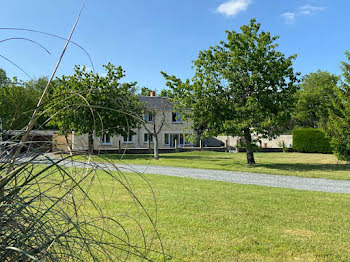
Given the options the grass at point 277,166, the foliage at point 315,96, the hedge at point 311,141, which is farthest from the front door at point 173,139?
the grass at point 277,166

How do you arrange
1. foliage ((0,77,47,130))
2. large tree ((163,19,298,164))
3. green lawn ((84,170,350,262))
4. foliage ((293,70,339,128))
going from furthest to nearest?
foliage ((293,70,339,128)) < large tree ((163,19,298,164)) < green lawn ((84,170,350,262)) < foliage ((0,77,47,130))

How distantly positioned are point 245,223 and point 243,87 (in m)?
12.4

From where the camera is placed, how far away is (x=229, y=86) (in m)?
16.6

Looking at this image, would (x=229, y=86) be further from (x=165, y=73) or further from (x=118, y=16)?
(x=118, y=16)

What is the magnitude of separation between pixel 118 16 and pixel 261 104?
14.4 m

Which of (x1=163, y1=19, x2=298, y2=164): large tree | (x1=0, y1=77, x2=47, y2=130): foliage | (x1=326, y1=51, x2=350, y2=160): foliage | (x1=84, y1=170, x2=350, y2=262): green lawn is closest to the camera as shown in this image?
(x1=0, y1=77, x2=47, y2=130): foliage

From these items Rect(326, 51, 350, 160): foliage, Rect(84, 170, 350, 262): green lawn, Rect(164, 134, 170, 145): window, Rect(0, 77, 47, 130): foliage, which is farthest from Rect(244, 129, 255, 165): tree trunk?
Rect(164, 134, 170, 145): window

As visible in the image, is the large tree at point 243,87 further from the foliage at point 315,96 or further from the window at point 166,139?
the foliage at point 315,96

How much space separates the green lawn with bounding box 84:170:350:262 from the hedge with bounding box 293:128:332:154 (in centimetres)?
2455

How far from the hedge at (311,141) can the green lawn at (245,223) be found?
24.6 metres

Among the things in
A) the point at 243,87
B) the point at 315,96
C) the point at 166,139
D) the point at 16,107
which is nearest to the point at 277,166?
the point at 243,87

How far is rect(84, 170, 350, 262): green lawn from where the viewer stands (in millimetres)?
3744

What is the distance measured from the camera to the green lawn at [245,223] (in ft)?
12.3

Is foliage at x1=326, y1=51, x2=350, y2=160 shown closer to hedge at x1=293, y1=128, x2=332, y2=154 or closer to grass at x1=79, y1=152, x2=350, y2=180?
grass at x1=79, y1=152, x2=350, y2=180
